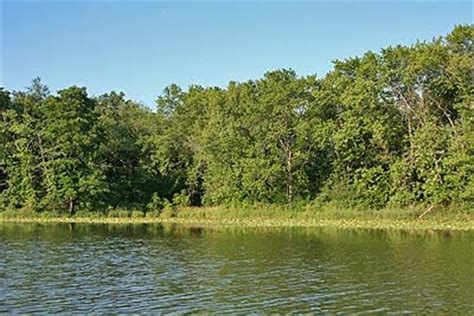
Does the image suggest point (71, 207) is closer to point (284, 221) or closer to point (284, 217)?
point (284, 217)

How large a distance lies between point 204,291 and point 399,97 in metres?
36.3

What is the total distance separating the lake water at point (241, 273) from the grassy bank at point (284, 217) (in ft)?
19.4

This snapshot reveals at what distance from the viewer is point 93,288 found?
2323cm

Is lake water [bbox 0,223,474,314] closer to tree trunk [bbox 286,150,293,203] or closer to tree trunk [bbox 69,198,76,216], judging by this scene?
tree trunk [bbox 286,150,293,203]

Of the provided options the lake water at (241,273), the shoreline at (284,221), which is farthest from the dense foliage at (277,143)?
the lake water at (241,273)

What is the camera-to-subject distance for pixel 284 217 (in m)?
53.4

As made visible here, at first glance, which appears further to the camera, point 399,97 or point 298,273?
point 399,97

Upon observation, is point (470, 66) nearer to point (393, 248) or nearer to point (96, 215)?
point (393, 248)

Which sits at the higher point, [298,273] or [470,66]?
[470,66]

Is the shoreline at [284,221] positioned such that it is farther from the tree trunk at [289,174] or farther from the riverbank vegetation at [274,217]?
the tree trunk at [289,174]

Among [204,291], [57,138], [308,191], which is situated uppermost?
[57,138]

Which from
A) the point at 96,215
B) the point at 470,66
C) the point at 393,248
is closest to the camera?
the point at 393,248

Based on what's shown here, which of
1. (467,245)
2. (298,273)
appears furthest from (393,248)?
(298,273)

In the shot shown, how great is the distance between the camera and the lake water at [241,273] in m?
20.1
